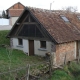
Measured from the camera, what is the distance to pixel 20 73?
13.7 meters

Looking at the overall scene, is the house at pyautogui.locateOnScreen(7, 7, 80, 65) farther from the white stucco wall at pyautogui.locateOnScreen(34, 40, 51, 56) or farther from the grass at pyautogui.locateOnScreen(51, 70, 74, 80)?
the grass at pyautogui.locateOnScreen(51, 70, 74, 80)

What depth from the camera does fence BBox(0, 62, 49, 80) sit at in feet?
41.2

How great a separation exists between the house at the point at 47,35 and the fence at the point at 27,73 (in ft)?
9.26

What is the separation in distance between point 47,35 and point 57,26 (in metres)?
1.97

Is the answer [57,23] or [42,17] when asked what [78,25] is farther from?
[42,17]

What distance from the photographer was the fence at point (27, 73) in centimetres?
1256

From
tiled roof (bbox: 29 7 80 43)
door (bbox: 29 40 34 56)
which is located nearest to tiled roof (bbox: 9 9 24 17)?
tiled roof (bbox: 29 7 80 43)

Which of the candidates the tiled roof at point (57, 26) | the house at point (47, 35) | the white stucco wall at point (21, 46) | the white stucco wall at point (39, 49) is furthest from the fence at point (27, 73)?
the white stucco wall at point (21, 46)

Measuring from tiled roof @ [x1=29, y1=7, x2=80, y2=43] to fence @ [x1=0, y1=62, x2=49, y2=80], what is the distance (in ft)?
11.5

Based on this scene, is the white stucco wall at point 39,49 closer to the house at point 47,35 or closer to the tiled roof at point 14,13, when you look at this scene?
the house at point 47,35

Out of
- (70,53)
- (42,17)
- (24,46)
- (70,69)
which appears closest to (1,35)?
(24,46)

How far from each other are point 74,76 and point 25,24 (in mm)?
8111

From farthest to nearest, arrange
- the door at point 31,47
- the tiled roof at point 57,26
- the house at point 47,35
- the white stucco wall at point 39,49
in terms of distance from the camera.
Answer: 1. the door at point 31,47
2. the white stucco wall at point 39,49
3. the tiled roof at point 57,26
4. the house at point 47,35

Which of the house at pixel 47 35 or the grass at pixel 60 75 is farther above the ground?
the house at pixel 47 35
